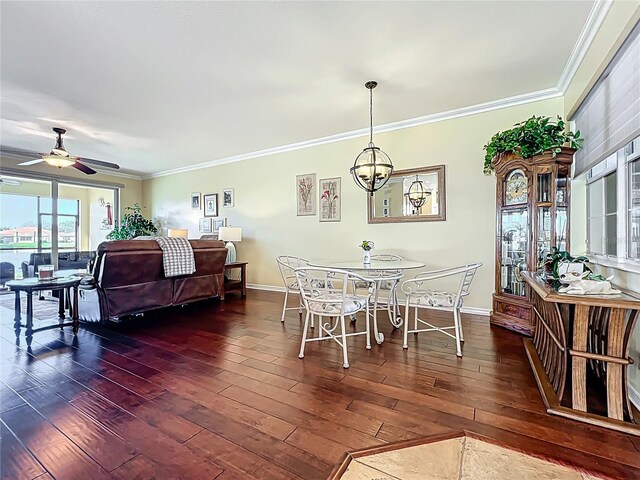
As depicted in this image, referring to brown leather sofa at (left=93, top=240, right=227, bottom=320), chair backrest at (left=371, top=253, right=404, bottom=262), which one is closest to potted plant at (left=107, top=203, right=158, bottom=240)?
brown leather sofa at (left=93, top=240, right=227, bottom=320)

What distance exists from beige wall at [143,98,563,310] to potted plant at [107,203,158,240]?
483mm

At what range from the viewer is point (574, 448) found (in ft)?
4.86

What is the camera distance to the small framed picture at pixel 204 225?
6.81 metres

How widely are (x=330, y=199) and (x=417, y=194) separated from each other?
1.43m

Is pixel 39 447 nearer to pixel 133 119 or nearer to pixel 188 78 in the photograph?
pixel 188 78

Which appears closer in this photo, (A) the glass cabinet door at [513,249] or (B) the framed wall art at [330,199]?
(A) the glass cabinet door at [513,249]

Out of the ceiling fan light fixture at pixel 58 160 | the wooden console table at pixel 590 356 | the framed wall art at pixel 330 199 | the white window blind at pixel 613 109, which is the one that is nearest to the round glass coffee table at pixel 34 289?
the ceiling fan light fixture at pixel 58 160

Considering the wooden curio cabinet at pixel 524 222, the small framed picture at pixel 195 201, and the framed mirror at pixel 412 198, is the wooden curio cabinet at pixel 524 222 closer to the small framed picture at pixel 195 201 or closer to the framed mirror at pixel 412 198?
the framed mirror at pixel 412 198

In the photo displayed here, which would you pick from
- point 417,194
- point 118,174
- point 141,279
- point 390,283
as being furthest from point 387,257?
point 118,174

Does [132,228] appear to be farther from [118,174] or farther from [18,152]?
[18,152]

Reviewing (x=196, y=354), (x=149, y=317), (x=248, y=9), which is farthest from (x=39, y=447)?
(x=248, y=9)

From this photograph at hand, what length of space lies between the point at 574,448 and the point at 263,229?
522 centimetres

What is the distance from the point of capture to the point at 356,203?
16.1 feet

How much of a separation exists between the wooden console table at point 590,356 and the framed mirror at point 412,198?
2.27 metres
